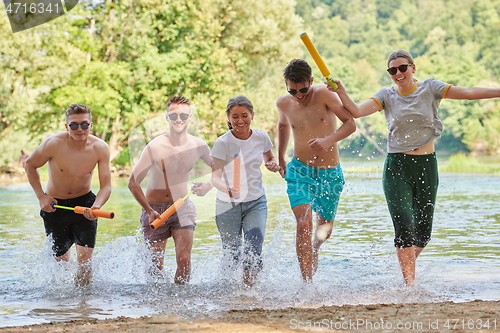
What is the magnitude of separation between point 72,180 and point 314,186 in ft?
8.05

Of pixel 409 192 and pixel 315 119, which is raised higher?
pixel 315 119

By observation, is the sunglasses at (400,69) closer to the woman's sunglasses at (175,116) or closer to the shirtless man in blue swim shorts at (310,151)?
the shirtless man in blue swim shorts at (310,151)

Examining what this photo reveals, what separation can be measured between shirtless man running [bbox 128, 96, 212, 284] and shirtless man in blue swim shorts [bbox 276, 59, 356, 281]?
0.86 meters

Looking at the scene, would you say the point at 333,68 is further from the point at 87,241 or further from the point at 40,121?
the point at 87,241

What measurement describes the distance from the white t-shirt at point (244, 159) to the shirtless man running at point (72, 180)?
1263mm

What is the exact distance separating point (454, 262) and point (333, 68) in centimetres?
7856

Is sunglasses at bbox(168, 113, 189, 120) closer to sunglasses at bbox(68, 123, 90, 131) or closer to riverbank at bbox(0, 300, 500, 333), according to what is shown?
sunglasses at bbox(68, 123, 90, 131)

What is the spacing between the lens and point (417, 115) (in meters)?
5.84

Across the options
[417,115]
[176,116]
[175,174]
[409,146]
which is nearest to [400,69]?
[417,115]

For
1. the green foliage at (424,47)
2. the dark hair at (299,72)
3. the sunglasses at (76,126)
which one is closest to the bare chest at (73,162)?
the sunglasses at (76,126)

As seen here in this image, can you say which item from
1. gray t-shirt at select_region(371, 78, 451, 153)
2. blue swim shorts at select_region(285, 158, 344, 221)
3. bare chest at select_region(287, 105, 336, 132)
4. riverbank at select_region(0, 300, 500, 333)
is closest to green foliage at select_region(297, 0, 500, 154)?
blue swim shorts at select_region(285, 158, 344, 221)

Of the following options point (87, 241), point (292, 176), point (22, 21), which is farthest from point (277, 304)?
point (22, 21)

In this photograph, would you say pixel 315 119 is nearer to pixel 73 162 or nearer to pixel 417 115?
pixel 417 115

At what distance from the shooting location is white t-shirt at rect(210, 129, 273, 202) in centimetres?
606
